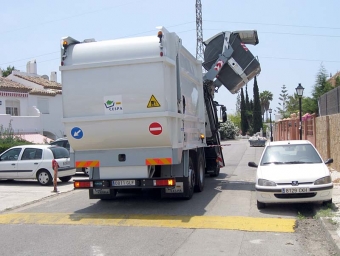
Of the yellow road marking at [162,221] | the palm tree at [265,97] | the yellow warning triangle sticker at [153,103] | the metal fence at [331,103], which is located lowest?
the yellow road marking at [162,221]

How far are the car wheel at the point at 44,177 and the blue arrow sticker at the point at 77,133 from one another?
20.8ft

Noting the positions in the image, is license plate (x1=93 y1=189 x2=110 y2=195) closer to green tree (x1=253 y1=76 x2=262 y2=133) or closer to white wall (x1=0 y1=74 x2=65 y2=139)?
white wall (x1=0 y1=74 x2=65 y2=139)

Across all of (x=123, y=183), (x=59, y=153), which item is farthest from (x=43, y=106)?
(x=123, y=183)

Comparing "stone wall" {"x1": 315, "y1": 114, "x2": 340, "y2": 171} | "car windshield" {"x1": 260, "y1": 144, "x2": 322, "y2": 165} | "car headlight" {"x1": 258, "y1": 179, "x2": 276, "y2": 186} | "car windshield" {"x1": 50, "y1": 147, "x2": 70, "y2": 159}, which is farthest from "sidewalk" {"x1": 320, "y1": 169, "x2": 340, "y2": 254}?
"car windshield" {"x1": 50, "y1": 147, "x2": 70, "y2": 159}

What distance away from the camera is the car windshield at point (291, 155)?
1043 cm

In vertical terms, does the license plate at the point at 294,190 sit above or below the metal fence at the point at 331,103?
below

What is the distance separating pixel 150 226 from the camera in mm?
8500

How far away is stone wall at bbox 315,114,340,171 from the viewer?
15992 millimetres

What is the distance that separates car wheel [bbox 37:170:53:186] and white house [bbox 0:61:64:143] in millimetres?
15470

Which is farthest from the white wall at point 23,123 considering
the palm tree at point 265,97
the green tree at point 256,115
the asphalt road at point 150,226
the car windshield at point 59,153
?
the palm tree at point 265,97

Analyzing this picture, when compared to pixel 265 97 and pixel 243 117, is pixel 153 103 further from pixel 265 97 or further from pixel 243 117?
pixel 265 97

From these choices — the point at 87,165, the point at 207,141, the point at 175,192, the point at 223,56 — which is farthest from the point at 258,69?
the point at 87,165

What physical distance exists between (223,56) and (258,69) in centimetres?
155

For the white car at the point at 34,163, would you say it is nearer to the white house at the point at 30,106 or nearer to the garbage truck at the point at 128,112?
the garbage truck at the point at 128,112
